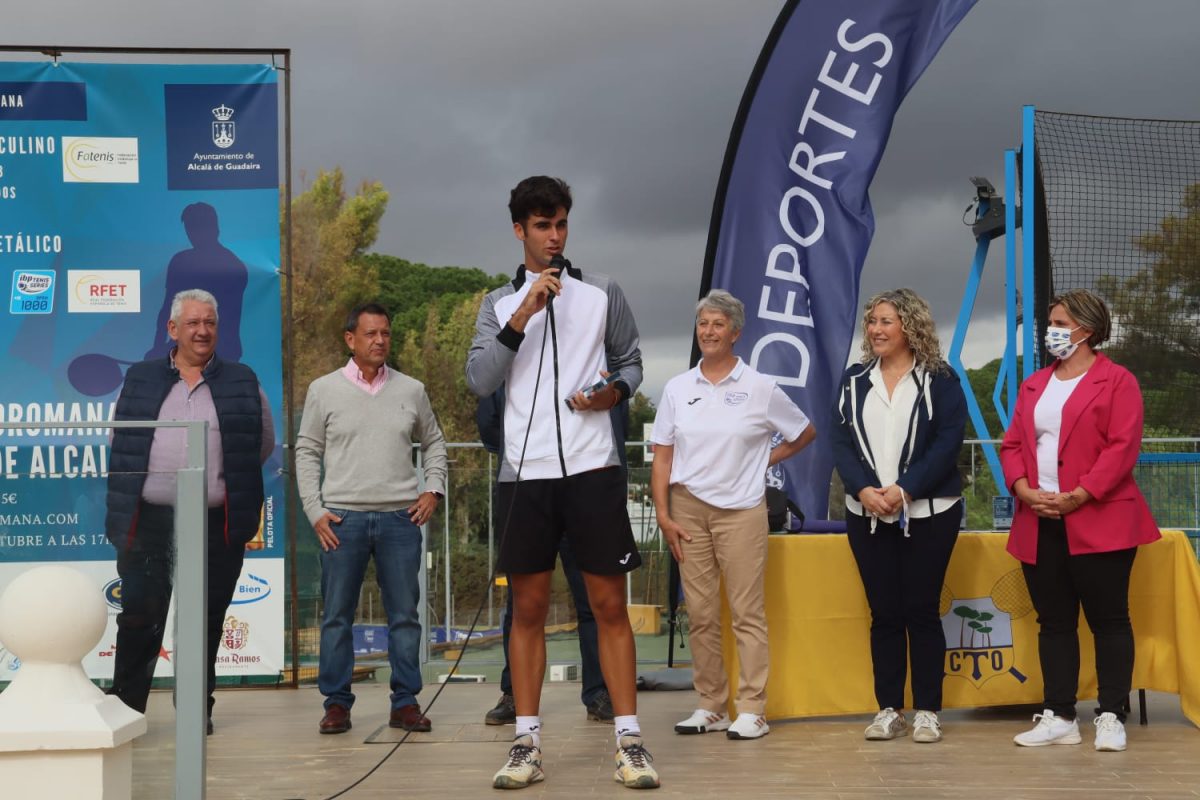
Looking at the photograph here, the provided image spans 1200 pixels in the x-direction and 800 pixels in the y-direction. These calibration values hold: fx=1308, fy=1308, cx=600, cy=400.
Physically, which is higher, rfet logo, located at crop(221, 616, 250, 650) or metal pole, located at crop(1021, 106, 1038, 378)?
metal pole, located at crop(1021, 106, 1038, 378)

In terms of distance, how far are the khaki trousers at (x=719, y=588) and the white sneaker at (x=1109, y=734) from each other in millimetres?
1104

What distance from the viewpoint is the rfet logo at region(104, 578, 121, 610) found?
288 centimetres

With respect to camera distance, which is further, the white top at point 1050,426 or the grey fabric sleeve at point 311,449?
the grey fabric sleeve at point 311,449

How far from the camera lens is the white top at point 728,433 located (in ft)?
15.0

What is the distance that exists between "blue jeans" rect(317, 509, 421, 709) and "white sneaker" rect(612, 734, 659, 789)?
4.52 ft

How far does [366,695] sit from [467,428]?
18442 millimetres

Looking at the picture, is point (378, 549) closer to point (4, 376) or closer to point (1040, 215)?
point (4, 376)

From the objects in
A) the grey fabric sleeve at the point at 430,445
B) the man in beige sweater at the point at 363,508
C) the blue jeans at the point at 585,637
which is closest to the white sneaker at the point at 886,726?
the blue jeans at the point at 585,637

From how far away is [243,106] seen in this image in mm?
6188

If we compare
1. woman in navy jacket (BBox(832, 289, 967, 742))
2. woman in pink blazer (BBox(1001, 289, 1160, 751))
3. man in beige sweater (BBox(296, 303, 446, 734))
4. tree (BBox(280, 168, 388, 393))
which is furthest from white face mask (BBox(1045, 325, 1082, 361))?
tree (BBox(280, 168, 388, 393))

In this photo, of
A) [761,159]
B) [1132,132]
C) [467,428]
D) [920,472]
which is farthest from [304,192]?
[920,472]

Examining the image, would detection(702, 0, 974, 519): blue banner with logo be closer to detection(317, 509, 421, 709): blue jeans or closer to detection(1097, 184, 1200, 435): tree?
detection(317, 509, 421, 709): blue jeans

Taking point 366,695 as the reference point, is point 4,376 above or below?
above

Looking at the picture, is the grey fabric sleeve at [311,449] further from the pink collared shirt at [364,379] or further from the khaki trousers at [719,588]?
the khaki trousers at [719,588]
